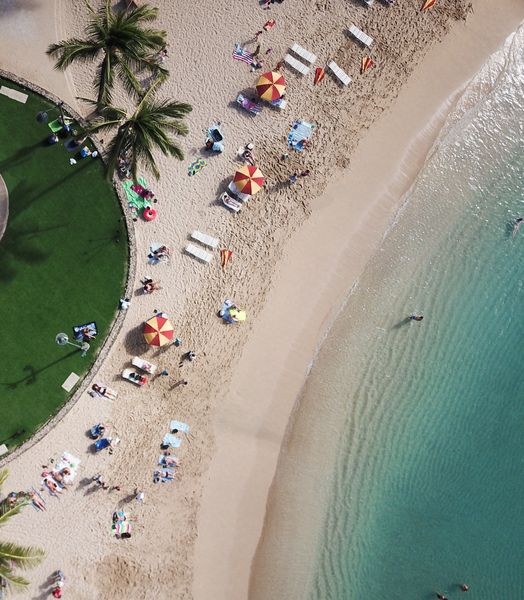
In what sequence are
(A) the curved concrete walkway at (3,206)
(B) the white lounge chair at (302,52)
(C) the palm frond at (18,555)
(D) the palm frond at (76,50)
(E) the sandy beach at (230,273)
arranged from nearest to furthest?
1. (C) the palm frond at (18,555)
2. (D) the palm frond at (76,50)
3. (A) the curved concrete walkway at (3,206)
4. (E) the sandy beach at (230,273)
5. (B) the white lounge chair at (302,52)

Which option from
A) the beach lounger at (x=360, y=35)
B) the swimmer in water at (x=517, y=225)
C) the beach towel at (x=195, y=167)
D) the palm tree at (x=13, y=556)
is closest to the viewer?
the palm tree at (x=13, y=556)

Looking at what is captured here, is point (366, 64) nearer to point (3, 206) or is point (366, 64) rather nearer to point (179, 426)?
point (3, 206)

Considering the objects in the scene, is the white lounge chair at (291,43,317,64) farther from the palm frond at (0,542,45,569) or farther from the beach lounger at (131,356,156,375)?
the palm frond at (0,542,45,569)

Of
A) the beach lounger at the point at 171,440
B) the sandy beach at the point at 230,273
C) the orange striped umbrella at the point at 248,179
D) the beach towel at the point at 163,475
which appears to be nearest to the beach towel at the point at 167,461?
the beach towel at the point at 163,475

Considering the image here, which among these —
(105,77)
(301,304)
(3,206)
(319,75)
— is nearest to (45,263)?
(3,206)

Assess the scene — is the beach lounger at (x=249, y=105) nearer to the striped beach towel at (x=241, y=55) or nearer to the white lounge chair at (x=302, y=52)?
the striped beach towel at (x=241, y=55)

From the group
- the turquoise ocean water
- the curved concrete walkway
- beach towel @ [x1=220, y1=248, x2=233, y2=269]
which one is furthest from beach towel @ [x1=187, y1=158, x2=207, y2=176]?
the turquoise ocean water
